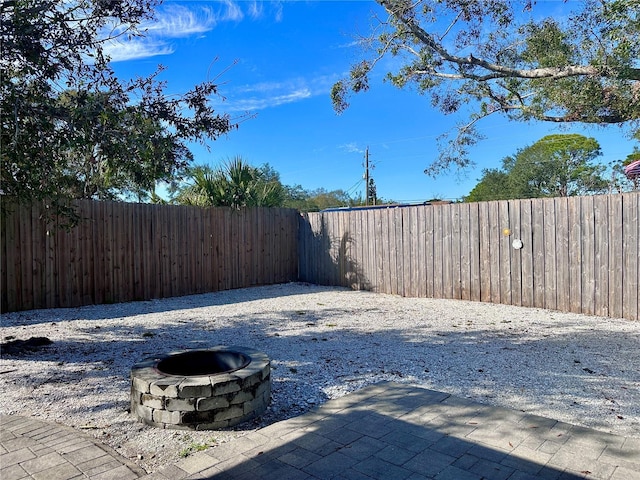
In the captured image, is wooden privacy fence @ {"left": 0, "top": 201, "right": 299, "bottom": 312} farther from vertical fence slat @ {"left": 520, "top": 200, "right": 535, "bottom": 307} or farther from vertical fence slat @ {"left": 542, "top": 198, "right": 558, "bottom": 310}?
vertical fence slat @ {"left": 542, "top": 198, "right": 558, "bottom": 310}

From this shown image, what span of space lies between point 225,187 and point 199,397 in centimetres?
811

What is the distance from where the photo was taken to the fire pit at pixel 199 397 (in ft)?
8.85

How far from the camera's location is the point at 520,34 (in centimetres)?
713

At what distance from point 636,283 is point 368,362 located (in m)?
4.23

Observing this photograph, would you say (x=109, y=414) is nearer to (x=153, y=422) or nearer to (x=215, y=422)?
(x=153, y=422)

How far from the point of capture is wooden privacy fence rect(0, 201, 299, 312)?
22.3 feet

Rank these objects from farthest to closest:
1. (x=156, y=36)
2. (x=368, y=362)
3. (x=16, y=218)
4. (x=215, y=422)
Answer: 1. (x=16, y=218)
2. (x=156, y=36)
3. (x=368, y=362)
4. (x=215, y=422)

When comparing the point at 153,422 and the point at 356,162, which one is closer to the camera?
the point at 153,422

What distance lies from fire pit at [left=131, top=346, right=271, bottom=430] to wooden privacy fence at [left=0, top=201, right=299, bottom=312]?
381 centimetres

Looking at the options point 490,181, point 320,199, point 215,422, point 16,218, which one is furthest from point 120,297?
point 320,199

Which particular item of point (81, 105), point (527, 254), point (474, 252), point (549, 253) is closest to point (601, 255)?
point (549, 253)

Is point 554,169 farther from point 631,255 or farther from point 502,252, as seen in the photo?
point 631,255

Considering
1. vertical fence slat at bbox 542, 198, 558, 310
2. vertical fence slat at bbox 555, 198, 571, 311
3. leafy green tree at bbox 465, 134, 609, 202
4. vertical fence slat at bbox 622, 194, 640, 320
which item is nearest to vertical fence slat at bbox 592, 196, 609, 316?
vertical fence slat at bbox 622, 194, 640, 320

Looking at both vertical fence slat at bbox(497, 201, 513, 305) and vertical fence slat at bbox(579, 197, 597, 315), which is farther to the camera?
vertical fence slat at bbox(497, 201, 513, 305)
